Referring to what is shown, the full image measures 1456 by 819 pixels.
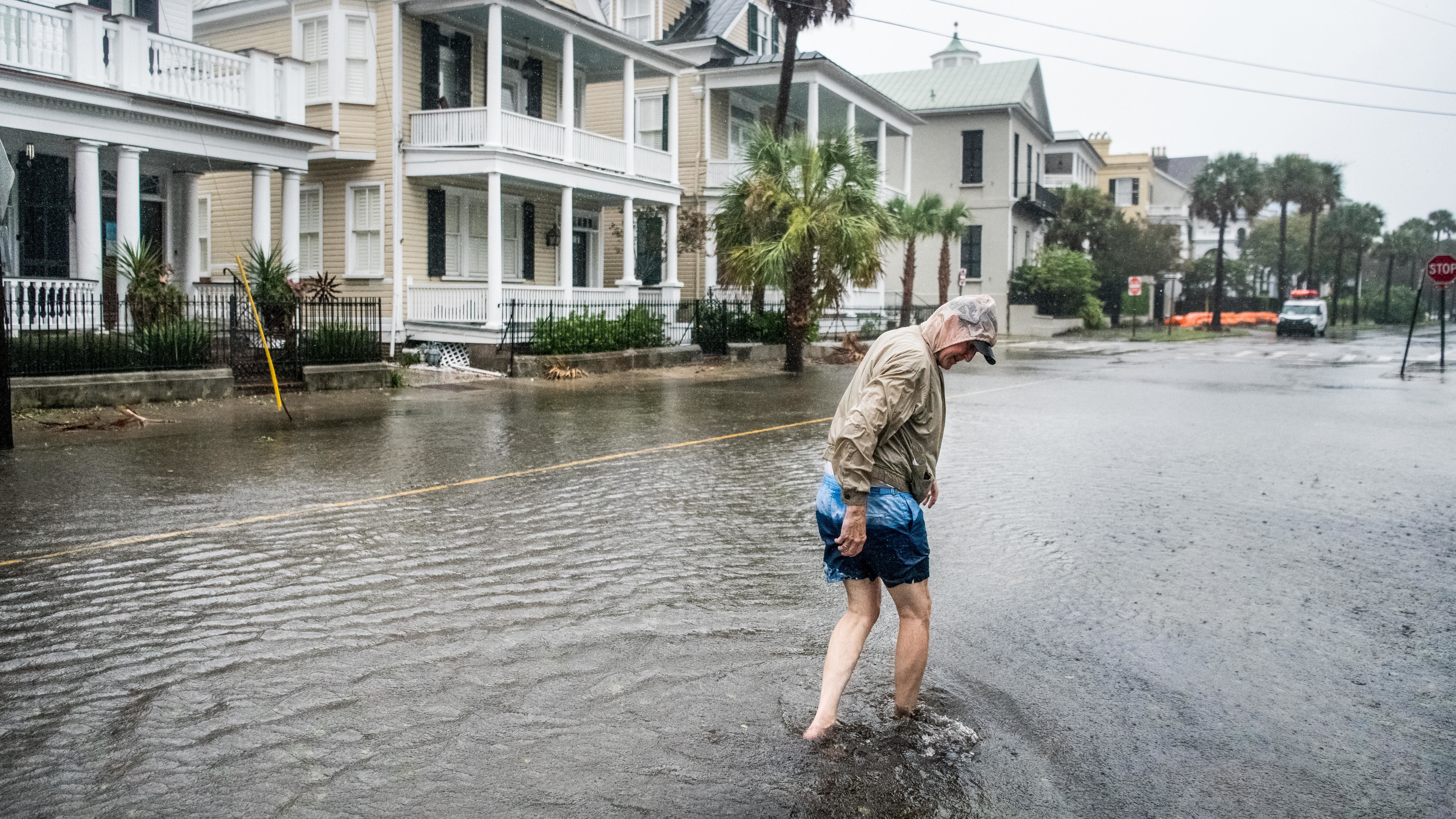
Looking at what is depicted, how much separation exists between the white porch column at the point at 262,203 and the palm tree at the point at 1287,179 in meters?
62.2

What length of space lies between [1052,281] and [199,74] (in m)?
37.9

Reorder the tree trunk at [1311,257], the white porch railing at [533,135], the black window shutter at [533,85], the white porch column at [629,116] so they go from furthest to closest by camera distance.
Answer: the tree trunk at [1311,257] → the black window shutter at [533,85] → the white porch column at [629,116] → the white porch railing at [533,135]

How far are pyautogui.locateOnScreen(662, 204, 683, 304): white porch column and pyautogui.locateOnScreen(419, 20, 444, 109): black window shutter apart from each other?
663 cm

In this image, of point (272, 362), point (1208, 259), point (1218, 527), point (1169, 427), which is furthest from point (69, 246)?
point (1208, 259)

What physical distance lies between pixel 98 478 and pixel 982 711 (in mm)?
7800

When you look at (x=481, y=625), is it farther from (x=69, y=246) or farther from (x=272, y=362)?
(x=69, y=246)

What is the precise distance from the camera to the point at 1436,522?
8.69m

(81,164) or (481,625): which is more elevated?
(81,164)

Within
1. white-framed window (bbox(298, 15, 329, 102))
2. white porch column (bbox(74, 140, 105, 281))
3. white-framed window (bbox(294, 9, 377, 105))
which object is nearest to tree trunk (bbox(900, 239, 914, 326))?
white-framed window (bbox(294, 9, 377, 105))

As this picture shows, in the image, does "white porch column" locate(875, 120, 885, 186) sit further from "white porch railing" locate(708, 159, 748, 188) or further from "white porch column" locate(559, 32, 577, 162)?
"white porch column" locate(559, 32, 577, 162)

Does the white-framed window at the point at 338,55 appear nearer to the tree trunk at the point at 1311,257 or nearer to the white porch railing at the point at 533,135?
the white porch railing at the point at 533,135

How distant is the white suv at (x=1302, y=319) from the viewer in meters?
52.1

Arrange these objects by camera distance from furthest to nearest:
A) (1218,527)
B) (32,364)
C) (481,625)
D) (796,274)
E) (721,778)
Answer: (796,274)
(32,364)
(1218,527)
(481,625)
(721,778)

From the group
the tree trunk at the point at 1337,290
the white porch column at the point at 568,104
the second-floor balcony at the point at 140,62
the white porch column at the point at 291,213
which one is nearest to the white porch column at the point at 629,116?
the white porch column at the point at 568,104
